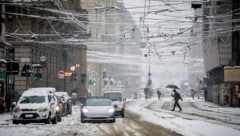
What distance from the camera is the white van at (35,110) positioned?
26359 millimetres

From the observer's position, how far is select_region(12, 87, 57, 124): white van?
86.5ft

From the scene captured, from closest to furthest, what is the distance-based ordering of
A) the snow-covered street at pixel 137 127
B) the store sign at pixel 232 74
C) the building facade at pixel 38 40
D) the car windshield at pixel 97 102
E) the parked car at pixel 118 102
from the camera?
1. the snow-covered street at pixel 137 127
2. the car windshield at pixel 97 102
3. the parked car at pixel 118 102
4. the building facade at pixel 38 40
5. the store sign at pixel 232 74

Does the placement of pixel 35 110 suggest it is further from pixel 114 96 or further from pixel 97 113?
pixel 114 96

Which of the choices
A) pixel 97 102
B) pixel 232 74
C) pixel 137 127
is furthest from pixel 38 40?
pixel 137 127

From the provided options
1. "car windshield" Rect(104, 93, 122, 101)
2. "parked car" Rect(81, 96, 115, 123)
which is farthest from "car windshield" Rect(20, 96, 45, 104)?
"car windshield" Rect(104, 93, 122, 101)

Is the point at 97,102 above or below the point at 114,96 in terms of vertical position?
above

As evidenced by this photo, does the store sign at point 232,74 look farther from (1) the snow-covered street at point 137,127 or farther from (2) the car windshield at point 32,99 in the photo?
(2) the car windshield at point 32,99

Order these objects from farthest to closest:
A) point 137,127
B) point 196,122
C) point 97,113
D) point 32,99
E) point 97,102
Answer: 1. point 97,102
2. point 97,113
3. point 32,99
4. point 196,122
5. point 137,127

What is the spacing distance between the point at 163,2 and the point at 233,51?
2947 cm

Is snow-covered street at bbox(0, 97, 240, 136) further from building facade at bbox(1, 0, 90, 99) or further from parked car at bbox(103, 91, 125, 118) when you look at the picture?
building facade at bbox(1, 0, 90, 99)

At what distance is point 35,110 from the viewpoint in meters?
26.5

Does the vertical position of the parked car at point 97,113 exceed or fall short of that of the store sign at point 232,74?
it falls short

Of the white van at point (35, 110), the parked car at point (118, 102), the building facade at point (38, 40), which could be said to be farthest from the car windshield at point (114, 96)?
the white van at point (35, 110)

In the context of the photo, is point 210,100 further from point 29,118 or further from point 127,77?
point 127,77
